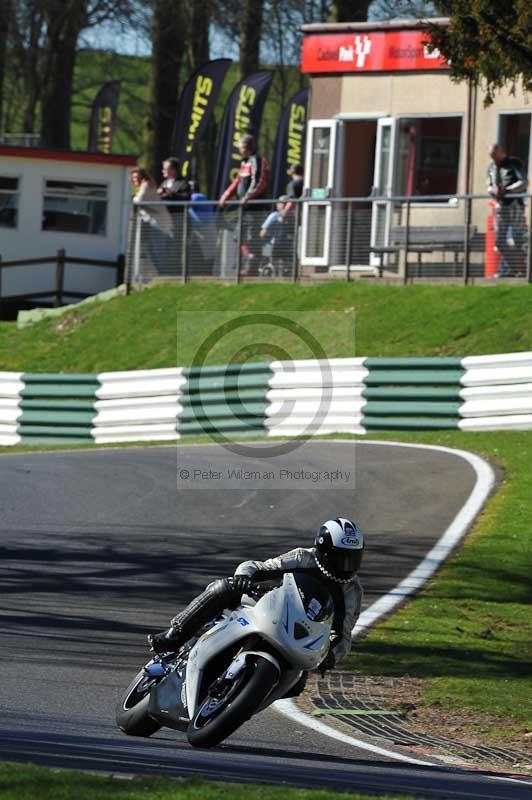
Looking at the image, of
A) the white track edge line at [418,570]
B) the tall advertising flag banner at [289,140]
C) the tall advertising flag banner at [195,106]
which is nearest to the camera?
the white track edge line at [418,570]

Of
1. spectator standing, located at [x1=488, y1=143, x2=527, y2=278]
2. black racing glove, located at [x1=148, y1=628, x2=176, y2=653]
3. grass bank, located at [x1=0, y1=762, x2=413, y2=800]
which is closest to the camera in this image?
grass bank, located at [x1=0, y1=762, x2=413, y2=800]

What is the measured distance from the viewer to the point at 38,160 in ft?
105

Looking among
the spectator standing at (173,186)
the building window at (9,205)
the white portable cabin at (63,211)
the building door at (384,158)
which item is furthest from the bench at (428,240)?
the building window at (9,205)

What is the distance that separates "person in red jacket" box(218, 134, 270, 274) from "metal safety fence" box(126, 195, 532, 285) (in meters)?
0.03

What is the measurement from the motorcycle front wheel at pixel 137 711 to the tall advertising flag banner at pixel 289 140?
969 inches

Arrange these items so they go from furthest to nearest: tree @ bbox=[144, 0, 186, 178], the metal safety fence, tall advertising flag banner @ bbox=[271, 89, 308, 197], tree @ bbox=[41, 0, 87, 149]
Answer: tree @ bbox=[41, 0, 87, 149]
tree @ bbox=[144, 0, 186, 178]
tall advertising flag banner @ bbox=[271, 89, 308, 197]
the metal safety fence

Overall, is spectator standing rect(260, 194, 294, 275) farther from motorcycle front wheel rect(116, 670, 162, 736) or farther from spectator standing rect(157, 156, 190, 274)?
motorcycle front wheel rect(116, 670, 162, 736)

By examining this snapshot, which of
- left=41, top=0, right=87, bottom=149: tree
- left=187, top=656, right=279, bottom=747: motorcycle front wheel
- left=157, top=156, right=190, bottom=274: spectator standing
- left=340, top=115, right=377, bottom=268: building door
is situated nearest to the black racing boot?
left=187, top=656, right=279, bottom=747: motorcycle front wheel

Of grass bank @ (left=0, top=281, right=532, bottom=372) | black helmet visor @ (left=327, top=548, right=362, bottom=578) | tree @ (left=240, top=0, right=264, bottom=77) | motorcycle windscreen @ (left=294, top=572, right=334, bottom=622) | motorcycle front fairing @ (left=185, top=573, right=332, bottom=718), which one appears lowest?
motorcycle front fairing @ (left=185, top=573, right=332, bottom=718)

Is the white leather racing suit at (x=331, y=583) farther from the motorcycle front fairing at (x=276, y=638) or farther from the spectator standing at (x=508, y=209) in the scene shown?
the spectator standing at (x=508, y=209)

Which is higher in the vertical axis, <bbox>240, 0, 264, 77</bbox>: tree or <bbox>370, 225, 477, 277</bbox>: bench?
<bbox>240, 0, 264, 77</bbox>: tree

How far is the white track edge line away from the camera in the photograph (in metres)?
7.67

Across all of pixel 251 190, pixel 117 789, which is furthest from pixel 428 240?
pixel 117 789

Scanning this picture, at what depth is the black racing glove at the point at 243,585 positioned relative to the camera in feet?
24.0
